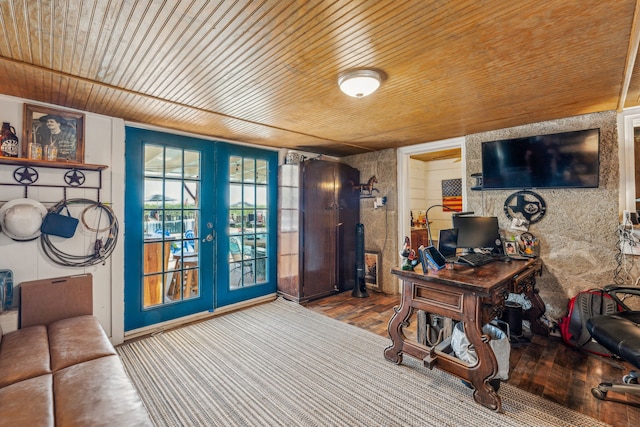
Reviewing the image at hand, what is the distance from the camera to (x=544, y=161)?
9.64ft

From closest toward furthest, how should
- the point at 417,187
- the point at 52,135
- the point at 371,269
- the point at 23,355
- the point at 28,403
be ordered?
1. the point at 28,403
2. the point at 23,355
3. the point at 52,135
4. the point at 371,269
5. the point at 417,187

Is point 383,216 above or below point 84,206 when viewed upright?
below

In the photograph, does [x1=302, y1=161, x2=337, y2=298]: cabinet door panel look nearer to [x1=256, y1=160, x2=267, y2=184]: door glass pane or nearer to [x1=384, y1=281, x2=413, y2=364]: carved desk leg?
[x1=256, y1=160, x2=267, y2=184]: door glass pane

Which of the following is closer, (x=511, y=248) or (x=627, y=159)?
(x=627, y=159)

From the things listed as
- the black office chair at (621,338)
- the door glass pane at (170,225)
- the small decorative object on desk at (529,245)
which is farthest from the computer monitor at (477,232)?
the door glass pane at (170,225)

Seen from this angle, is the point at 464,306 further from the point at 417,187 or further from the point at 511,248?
the point at 417,187

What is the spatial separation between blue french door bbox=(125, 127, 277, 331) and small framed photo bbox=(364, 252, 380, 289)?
151 cm

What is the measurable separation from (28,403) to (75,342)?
663mm

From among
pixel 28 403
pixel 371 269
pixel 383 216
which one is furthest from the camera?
pixel 371 269

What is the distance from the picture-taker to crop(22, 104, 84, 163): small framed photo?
235 centimetres

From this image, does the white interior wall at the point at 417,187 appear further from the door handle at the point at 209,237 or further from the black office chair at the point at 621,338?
the door handle at the point at 209,237

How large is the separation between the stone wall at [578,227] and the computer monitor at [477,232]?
21.0 inches

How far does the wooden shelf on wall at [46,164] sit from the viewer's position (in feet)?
7.18

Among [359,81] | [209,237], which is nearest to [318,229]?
[209,237]
